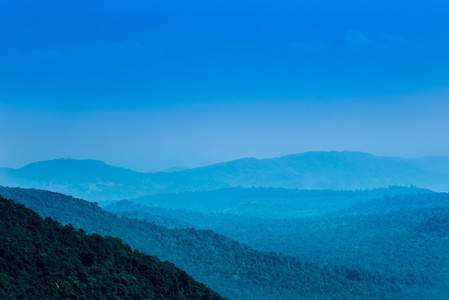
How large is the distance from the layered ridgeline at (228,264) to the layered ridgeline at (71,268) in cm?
1894

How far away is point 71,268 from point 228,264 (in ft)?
98.6

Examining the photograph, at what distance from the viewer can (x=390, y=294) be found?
158ft

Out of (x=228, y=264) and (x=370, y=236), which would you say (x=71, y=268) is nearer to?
(x=228, y=264)

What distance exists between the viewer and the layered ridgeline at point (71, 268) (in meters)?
18.5

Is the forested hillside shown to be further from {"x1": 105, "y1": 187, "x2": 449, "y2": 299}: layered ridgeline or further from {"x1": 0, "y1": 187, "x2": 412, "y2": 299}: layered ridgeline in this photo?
{"x1": 0, "y1": 187, "x2": 412, "y2": 299}: layered ridgeline

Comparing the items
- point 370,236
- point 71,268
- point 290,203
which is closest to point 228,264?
Answer: point 71,268

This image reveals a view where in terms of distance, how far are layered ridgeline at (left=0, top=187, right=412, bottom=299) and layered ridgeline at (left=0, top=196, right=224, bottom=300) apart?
1894 cm

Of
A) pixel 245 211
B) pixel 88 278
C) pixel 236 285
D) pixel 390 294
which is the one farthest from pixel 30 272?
pixel 245 211

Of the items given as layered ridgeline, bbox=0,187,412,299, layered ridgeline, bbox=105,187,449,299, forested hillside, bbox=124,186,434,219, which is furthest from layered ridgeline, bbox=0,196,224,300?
forested hillside, bbox=124,186,434,219

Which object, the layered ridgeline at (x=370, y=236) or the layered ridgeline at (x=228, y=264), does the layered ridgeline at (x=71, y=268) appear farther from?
the layered ridgeline at (x=370, y=236)

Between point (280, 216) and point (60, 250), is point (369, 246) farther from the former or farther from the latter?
point (280, 216)

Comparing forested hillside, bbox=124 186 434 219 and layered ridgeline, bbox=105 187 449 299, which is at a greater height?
forested hillside, bbox=124 186 434 219

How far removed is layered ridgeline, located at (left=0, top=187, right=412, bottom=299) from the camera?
→ 45.6m

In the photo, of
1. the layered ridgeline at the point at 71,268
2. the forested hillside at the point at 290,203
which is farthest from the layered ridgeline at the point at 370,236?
the layered ridgeline at the point at 71,268
